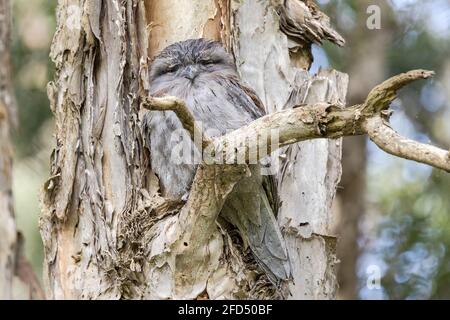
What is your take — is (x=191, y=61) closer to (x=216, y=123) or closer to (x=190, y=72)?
(x=190, y=72)

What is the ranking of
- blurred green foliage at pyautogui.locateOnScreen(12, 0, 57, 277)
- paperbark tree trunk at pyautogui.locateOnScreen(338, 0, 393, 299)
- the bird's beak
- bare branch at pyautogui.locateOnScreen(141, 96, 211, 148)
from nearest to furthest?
bare branch at pyautogui.locateOnScreen(141, 96, 211, 148), the bird's beak, blurred green foliage at pyautogui.locateOnScreen(12, 0, 57, 277), paperbark tree trunk at pyautogui.locateOnScreen(338, 0, 393, 299)

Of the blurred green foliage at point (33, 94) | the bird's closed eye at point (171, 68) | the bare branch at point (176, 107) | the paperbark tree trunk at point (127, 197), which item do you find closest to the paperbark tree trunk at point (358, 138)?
the paperbark tree trunk at point (127, 197)

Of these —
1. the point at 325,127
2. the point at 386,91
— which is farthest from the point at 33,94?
the point at 386,91

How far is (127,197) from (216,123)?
65cm

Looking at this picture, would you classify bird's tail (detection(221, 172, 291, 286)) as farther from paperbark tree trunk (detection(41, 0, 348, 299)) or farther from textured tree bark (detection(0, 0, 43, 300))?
textured tree bark (detection(0, 0, 43, 300))

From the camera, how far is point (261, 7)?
487cm

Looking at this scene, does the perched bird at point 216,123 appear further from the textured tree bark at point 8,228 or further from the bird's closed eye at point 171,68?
the textured tree bark at point 8,228

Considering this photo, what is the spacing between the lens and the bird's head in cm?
465

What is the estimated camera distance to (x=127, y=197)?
162 inches

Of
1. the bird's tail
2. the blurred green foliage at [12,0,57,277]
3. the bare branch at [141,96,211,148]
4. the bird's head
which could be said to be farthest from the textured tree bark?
the blurred green foliage at [12,0,57,277]

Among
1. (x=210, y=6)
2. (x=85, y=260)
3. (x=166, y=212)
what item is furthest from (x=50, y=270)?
(x=210, y=6)

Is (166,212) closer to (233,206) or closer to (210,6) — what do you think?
(233,206)

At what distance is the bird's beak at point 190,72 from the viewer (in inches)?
187

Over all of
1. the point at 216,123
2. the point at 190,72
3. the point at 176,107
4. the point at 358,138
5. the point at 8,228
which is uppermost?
the point at 190,72
